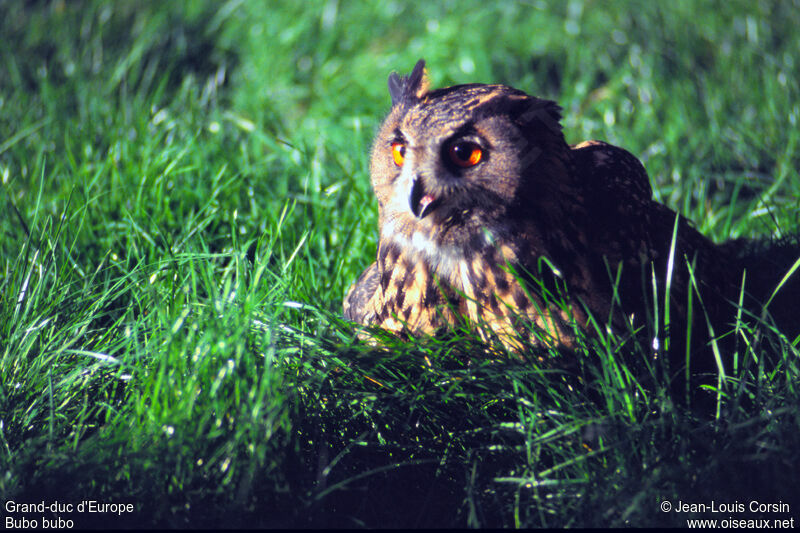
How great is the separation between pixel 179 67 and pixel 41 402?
129 inches

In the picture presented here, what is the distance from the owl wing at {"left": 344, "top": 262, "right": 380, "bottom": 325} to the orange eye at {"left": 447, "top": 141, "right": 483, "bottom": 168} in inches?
23.7

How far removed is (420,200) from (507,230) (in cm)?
28

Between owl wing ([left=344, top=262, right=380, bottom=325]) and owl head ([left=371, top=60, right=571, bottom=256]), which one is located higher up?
owl head ([left=371, top=60, right=571, bottom=256])

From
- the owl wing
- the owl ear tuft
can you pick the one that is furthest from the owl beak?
the owl wing

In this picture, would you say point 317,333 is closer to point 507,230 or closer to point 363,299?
point 363,299

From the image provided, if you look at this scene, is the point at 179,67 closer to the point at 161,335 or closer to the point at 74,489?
the point at 161,335

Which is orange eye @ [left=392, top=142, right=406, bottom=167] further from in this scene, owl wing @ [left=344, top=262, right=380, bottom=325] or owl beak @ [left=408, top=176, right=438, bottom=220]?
owl wing @ [left=344, top=262, right=380, bottom=325]

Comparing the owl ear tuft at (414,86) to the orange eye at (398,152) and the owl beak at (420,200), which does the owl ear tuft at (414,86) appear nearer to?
the orange eye at (398,152)

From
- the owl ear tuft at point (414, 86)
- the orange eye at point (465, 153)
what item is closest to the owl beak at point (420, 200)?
the orange eye at point (465, 153)

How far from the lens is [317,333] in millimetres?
2174

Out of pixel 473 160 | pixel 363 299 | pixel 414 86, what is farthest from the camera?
pixel 363 299

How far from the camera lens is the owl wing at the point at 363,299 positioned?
7.80 feet

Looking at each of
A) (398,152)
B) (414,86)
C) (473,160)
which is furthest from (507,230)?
(414,86)

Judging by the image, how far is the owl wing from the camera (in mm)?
2377
